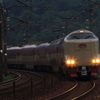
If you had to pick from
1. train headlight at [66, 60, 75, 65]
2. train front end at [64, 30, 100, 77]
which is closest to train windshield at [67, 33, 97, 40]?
train front end at [64, 30, 100, 77]

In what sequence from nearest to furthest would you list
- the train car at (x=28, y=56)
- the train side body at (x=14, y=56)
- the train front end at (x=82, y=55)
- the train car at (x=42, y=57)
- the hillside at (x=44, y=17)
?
1. the train front end at (x=82, y=55)
2. the train car at (x=42, y=57)
3. the train car at (x=28, y=56)
4. the train side body at (x=14, y=56)
5. the hillside at (x=44, y=17)

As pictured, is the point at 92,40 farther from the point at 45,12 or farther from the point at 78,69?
the point at 45,12

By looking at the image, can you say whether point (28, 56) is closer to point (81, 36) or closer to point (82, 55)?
point (81, 36)

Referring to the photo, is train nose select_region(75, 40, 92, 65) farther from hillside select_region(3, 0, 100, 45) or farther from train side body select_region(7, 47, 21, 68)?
hillside select_region(3, 0, 100, 45)

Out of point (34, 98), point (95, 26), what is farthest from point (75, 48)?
point (95, 26)

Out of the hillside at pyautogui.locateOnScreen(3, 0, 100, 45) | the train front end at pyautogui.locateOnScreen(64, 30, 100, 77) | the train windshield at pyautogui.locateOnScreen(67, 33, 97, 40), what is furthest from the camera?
the hillside at pyautogui.locateOnScreen(3, 0, 100, 45)

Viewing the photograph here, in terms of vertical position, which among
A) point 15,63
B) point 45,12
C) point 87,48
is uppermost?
point 45,12

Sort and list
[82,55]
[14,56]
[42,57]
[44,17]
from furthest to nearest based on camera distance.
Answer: [44,17] → [14,56] → [42,57] → [82,55]

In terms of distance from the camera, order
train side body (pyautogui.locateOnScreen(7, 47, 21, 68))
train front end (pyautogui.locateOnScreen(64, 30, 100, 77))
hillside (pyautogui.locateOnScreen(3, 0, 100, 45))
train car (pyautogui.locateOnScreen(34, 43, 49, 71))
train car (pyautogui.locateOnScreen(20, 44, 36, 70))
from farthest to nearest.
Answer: hillside (pyautogui.locateOnScreen(3, 0, 100, 45)) < train side body (pyautogui.locateOnScreen(7, 47, 21, 68)) < train car (pyautogui.locateOnScreen(20, 44, 36, 70)) < train car (pyautogui.locateOnScreen(34, 43, 49, 71)) < train front end (pyautogui.locateOnScreen(64, 30, 100, 77))

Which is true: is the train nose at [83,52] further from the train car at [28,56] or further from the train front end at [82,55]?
the train car at [28,56]

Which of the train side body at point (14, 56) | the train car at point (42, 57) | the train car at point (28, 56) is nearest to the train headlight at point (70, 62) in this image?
the train car at point (42, 57)

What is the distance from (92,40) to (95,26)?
3297 inches

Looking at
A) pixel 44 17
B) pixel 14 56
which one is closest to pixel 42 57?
pixel 14 56

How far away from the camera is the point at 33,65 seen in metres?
40.8
